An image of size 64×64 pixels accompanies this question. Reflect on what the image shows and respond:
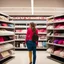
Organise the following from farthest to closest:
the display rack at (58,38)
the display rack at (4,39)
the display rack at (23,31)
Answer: the display rack at (23,31)
the display rack at (58,38)
the display rack at (4,39)

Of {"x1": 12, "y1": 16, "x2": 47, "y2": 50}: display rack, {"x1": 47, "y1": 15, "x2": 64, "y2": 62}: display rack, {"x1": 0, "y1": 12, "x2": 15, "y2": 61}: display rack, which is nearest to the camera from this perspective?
{"x1": 0, "y1": 12, "x2": 15, "y2": 61}: display rack

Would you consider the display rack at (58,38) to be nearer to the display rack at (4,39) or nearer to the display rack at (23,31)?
the display rack at (4,39)

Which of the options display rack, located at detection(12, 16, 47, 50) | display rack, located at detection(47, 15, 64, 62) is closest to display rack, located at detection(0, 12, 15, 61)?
display rack, located at detection(47, 15, 64, 62)

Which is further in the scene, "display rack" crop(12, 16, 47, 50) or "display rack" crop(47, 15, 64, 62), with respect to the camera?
"display rack" crop(12, 16, 47, 50)

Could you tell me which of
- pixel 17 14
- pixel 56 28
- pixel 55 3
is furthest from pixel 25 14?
pixel 56 28

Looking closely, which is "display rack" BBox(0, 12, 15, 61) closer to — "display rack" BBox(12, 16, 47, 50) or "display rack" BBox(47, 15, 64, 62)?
"display rack" BBox(47, 15, 64, 62)

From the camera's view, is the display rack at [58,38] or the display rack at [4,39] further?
the display rack at [58,38]

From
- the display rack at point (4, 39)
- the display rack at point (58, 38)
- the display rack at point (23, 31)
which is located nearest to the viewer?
the display rack at point (4, 39)

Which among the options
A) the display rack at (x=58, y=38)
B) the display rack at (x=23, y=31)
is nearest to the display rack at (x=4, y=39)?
the display rack at (x=58, y=38)

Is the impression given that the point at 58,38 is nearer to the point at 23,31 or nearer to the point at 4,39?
the point at 4,39

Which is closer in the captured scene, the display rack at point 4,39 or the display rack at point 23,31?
the display rack at point 4,39

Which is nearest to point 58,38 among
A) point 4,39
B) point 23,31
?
point 4,39

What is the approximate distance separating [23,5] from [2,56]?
20.7 feet

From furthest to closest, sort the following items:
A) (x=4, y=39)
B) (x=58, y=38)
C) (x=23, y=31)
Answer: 1. (x=23, y=31)
2. (x=58, y=38)
3. (x=4, y=39)
